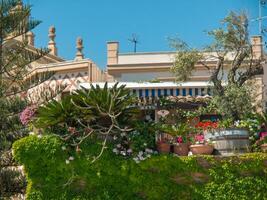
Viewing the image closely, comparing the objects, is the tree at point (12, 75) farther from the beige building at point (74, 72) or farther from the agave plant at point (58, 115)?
the beige building at point (74, 72)

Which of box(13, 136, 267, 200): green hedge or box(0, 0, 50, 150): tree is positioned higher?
box(0, 0, 50, 150): tree

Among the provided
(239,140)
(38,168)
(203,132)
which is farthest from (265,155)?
(38,168)

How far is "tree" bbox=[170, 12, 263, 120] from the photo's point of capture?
1548 cm

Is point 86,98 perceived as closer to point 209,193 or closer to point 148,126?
point 148,126

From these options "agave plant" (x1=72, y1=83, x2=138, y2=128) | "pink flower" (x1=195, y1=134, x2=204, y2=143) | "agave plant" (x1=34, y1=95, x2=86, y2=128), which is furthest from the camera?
"pink flower" (x1=195, y1=134, x2=204, y2=143)

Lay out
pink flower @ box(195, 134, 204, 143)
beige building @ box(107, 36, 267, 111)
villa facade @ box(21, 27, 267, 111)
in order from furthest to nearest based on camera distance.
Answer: beige building @ box(107, 36, 267, 111), villa facade @ box(21, 27, 267, 111), pink flower @ box(195, 134, 204, 143)

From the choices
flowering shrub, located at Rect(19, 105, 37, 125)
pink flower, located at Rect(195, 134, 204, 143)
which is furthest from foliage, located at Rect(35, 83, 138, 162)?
pink flower, located at Rect(195, 134, 204, 143)

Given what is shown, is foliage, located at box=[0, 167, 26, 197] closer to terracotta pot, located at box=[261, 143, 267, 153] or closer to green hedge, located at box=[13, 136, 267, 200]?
green hedge, located at box=[13, 136, 267, 200]

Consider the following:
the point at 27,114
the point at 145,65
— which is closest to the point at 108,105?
the point at 27,114

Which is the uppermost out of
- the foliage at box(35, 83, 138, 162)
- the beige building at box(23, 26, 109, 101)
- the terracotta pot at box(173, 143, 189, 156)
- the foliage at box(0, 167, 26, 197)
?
the beige building at box(23, 26, 109, 101)

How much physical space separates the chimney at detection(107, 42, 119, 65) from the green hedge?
617 inches

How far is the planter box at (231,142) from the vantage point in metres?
13.1

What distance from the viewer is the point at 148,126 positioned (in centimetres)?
1331

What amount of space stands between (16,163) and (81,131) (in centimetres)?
186
